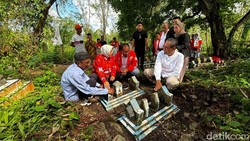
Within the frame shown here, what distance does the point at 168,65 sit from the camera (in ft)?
11.5

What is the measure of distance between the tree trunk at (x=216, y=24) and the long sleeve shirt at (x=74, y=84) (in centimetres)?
738

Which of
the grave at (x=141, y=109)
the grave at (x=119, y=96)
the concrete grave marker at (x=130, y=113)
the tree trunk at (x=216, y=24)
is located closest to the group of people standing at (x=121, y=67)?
the grave at (x=119, y=96)

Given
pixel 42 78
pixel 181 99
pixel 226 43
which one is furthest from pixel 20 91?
pixel 226 43

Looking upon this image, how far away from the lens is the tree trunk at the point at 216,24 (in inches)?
328

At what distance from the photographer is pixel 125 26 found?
45.4ft

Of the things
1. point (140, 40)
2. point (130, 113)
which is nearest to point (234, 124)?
point (130, 113)

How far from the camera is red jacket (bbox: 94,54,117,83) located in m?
3.82

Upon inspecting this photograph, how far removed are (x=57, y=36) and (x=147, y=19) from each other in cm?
704

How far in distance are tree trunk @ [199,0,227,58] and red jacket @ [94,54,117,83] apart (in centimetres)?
641

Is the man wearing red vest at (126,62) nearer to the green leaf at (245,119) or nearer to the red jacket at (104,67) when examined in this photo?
the red jacket at (104,67)

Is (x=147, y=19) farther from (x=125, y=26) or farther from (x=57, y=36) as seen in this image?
(x=57, y=36)

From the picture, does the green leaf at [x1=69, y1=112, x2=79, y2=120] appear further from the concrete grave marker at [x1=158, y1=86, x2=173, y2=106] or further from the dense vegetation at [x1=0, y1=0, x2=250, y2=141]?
the concrete grave marker at [x1=158, y1=86, x2=173, y2=106]

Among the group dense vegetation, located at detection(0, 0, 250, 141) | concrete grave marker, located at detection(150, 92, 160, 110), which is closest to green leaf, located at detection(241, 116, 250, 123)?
dense vegetation, located at detection(0, 0, 250, 141)

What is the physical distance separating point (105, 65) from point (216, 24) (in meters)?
7.04
